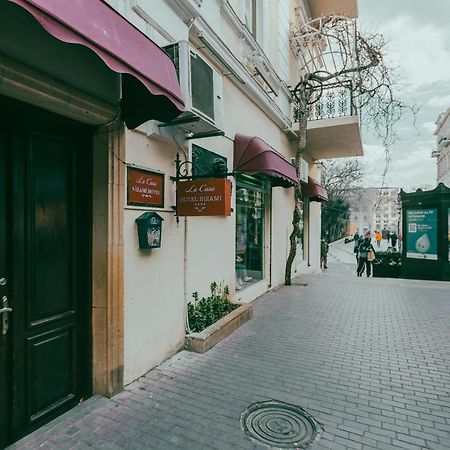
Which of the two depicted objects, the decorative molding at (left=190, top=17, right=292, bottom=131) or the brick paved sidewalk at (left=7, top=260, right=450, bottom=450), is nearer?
the brick paved sidewalk at (left=7, top=260, right=450, bottom=450)

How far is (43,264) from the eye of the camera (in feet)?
10.0

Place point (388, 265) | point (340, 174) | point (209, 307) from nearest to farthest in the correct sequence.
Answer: point (209, 307)
point (388, 265)
point (340, 174)

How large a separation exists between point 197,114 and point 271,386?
3434 mm

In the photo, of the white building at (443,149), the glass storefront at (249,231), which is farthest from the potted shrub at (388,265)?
the white building at (443,149)

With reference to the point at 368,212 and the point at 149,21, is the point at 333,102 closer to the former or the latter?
the point at 149,21

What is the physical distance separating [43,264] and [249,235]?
559 centimetres

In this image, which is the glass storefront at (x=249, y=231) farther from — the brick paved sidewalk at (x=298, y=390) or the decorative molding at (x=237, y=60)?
the decorative molding at (x=237, y=60)

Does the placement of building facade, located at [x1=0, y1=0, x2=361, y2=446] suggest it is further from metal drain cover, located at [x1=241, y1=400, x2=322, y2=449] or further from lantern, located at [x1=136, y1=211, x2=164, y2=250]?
metal drain cover, located at [x1=241, y1=400, x2=322, y2=449]

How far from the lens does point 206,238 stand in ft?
18.5

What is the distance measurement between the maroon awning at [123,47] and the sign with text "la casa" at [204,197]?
971 mm

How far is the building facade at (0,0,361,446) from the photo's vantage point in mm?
2711

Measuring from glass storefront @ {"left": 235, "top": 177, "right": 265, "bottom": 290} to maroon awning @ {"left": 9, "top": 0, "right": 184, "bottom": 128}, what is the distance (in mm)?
3918

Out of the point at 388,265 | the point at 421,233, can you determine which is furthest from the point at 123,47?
the point at 388,265

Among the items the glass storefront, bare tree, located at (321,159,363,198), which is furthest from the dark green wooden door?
bare tree, located at (321,159,363,198)
